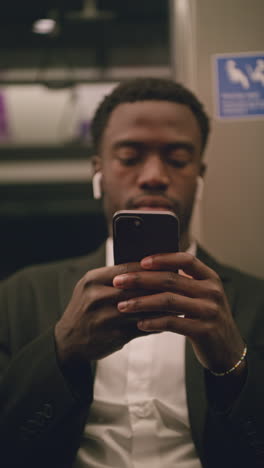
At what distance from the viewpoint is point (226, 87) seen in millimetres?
1260

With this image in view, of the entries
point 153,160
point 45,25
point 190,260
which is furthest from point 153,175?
point 45,25

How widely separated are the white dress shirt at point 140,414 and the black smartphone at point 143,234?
0.43 m

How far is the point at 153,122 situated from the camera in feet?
3.75

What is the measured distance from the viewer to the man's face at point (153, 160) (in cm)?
110

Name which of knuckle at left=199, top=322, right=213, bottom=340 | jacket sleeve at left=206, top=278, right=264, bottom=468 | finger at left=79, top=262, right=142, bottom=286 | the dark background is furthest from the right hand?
the dark background

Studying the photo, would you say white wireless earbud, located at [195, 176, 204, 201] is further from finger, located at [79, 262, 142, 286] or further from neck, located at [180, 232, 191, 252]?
finger, located at [79, 262, 142, 286]

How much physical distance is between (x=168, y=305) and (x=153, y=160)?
520 millimetres

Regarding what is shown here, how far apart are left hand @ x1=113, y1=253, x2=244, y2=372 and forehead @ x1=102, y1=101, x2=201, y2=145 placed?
50 centimetres

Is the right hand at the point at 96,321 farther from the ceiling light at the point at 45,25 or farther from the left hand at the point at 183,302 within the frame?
the ceiling light at the point at 45,25

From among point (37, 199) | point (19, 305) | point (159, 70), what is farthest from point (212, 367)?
point (159, 70)

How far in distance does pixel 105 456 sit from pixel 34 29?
8.63 feet

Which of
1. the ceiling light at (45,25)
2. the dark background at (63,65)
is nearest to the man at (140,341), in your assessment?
the dark background at (63,65)

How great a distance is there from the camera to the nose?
1.08 m

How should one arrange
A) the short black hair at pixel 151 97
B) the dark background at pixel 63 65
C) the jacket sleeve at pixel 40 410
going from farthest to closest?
the dark background at pixel 63 65
the short black hair at pixel 151 97
the jacket sleeve at pixel 40 410
